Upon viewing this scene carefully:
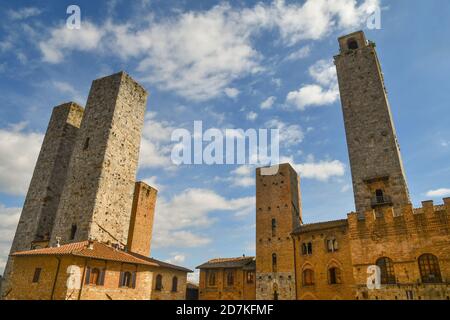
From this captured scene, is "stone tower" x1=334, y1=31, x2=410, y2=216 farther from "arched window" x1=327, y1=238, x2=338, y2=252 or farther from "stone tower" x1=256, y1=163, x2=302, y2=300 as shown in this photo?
"stone tower" x1=256, y1=163, x2=302, y2=300

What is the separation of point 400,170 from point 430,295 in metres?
10.6

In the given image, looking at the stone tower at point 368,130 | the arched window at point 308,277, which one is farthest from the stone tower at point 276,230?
the stone tower at point 368,130

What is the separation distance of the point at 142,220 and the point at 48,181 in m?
9.63

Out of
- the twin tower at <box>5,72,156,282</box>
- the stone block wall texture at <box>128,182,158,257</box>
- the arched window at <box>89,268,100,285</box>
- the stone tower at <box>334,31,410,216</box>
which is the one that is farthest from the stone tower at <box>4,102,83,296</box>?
the stone tower at <box>334,31,410,216</box>

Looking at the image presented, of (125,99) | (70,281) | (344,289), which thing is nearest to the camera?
(70,281)

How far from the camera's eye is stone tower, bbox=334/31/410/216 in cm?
2648

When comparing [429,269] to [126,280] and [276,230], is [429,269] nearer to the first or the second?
[276,230]

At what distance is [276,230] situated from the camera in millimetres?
31797

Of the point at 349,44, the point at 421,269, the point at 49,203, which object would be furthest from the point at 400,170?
the point at 49,203

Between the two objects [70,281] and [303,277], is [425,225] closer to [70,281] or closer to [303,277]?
[303,277]

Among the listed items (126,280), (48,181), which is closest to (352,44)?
(126,280)

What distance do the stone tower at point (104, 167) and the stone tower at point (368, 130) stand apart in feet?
65.9
